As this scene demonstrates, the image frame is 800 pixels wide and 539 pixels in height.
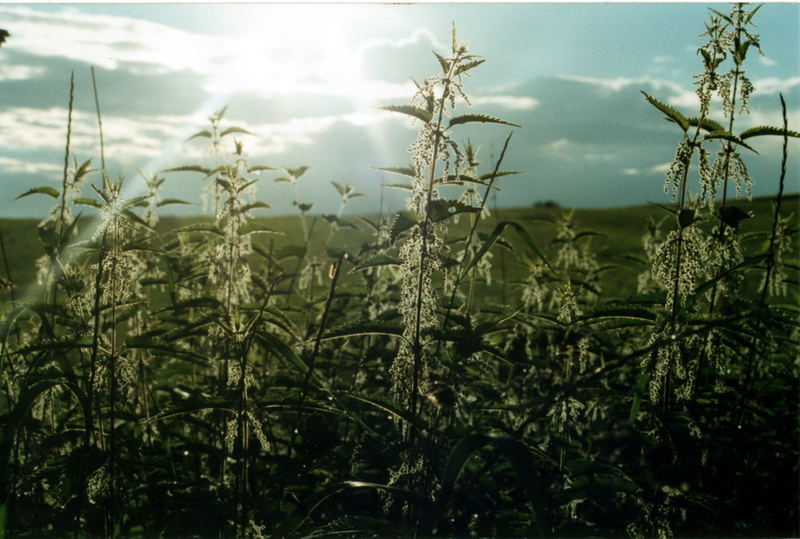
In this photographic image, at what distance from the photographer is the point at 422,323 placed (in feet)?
8.21

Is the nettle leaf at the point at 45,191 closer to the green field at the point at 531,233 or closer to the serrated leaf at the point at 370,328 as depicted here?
the green field at the point at 531,233

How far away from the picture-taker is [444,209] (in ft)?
7.77

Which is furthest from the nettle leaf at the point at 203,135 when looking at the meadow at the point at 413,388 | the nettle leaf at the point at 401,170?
the nettle leaf at the point at 401,170

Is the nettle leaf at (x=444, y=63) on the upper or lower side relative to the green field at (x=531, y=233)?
upper

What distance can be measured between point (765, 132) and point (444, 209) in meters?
1.46

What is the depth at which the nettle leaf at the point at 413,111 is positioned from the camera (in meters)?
2.36

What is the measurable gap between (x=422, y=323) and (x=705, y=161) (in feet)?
4.91

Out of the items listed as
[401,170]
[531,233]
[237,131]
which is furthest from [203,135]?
[531,233]

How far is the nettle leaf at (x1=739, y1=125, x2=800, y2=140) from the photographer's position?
8.22ft

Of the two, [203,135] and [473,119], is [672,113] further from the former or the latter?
[203,135]

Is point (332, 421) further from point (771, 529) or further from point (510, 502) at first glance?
Answer: point (771, 529)

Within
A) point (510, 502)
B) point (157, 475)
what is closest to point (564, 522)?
point (510, 502)

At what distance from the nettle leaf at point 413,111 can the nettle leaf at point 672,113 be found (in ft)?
2.90

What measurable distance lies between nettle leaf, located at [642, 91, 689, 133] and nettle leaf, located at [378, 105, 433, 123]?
0.88m
